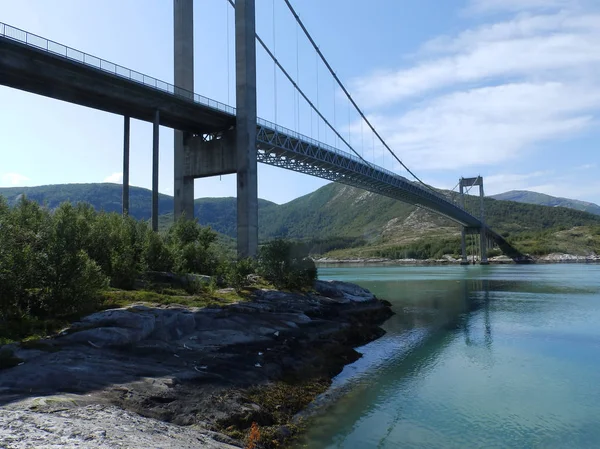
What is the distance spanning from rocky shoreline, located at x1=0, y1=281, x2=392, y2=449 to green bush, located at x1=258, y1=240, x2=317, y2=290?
7943 mm

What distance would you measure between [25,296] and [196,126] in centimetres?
2466

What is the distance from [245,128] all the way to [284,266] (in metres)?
12.5

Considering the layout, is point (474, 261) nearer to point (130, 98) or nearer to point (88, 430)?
point (130, 98)

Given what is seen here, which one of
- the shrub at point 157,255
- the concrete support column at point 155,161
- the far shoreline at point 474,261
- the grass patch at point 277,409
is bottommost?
the grass patch at point 277,409

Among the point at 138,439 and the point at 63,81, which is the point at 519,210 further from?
the point at 138,439

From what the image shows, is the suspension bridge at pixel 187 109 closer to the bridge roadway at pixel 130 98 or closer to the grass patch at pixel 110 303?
the bridge roadway at pixel 130 98

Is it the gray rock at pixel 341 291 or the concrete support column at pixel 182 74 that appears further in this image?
the concrete support column at pixel 182 74

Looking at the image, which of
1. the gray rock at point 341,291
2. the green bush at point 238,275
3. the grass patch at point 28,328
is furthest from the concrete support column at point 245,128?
the grass patch at point 28,328

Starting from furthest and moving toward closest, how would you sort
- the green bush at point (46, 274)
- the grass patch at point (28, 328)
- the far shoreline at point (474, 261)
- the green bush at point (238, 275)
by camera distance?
the far shoreline at point (474, 261)
the green bush at point (238, 275)
the green bush at point (46, 274)
the grass patch at point (28, 328)

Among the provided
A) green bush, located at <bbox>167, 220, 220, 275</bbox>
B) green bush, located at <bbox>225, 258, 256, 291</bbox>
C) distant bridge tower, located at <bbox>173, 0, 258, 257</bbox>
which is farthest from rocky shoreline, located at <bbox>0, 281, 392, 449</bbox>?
distant bridge tower, located at <bbox>173, 0, 258, 257</bbox>

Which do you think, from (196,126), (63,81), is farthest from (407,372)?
(196,126)

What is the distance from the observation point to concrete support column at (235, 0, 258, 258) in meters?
34.1

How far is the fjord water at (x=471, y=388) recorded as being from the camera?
10.5m

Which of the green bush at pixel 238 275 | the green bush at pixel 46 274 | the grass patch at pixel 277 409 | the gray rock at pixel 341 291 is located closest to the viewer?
the grass patch at pixel 277 409
